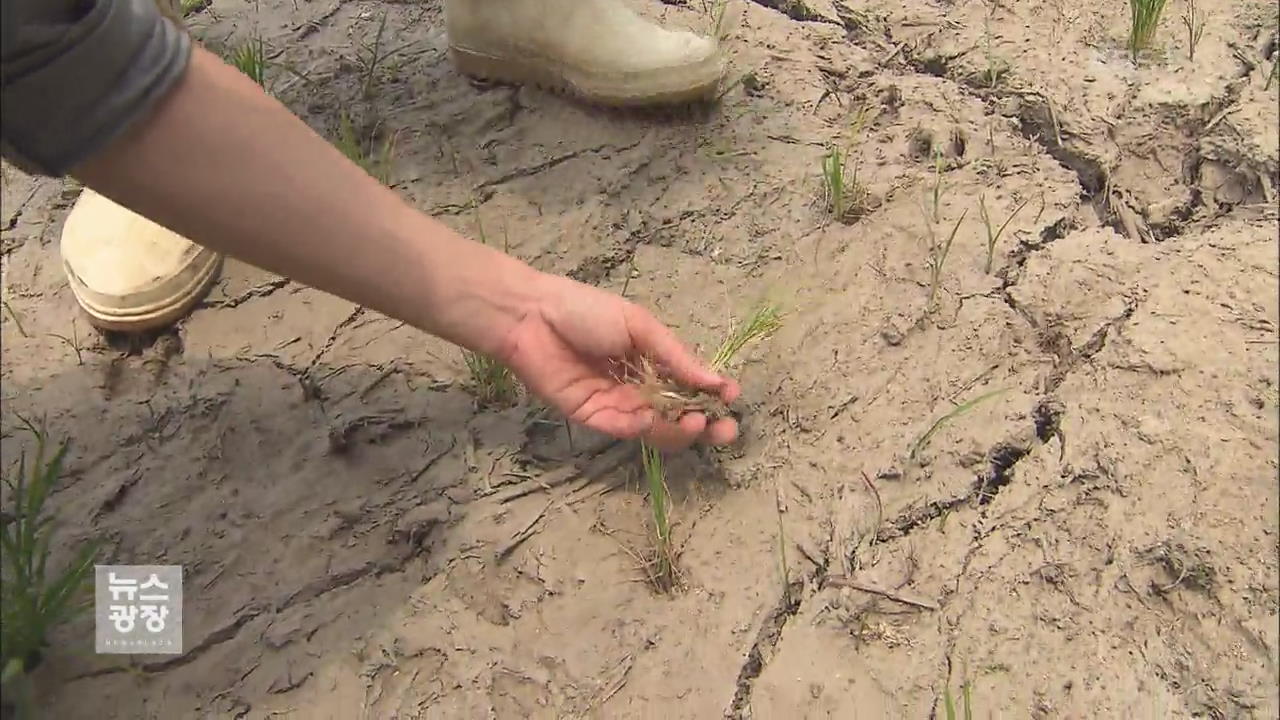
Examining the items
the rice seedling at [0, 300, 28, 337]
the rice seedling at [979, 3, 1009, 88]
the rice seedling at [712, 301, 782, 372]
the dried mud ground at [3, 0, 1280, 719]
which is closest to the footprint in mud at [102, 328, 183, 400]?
the dried mud ground at [3, 0, 1280, 719]

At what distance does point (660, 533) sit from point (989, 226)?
0.82 meters

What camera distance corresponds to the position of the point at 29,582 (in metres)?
1.12

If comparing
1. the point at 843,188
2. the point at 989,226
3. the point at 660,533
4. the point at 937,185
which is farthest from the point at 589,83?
the point at 660,533

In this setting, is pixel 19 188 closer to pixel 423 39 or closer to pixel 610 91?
pixel 423 39

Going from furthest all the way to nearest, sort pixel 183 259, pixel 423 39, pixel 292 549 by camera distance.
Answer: pixel 423 39 < pixel 183 259 < pixel 292 549

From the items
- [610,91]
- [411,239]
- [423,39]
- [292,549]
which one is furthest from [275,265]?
[423,39]

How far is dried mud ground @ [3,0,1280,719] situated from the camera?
1.28 m

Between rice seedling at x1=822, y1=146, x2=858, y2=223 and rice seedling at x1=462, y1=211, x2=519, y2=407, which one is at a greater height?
rice seedling at x1=822, y1=146, x2=858, y2=223

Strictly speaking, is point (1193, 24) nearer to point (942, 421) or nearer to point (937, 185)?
point (937, 185)

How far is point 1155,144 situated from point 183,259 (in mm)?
1741

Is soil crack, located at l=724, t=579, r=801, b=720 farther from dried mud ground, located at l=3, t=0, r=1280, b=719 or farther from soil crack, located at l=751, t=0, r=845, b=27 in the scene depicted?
soil crack, located at l=751, t=0, r=845, b=27

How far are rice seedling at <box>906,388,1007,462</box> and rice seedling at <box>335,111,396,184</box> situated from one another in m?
1.10

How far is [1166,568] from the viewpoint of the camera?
127 cm

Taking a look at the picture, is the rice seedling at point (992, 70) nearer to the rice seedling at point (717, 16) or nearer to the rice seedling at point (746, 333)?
the rice seedling at point (717, 16)
